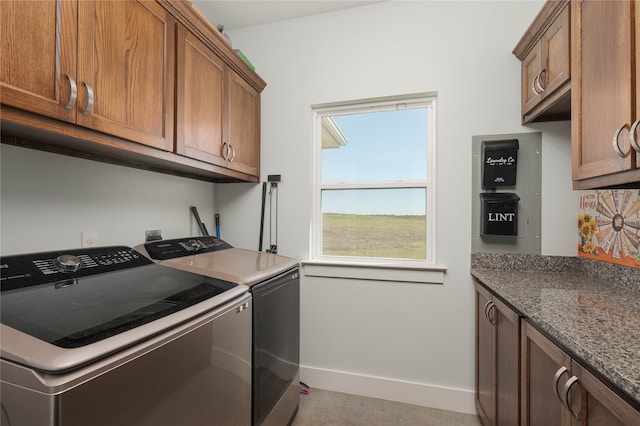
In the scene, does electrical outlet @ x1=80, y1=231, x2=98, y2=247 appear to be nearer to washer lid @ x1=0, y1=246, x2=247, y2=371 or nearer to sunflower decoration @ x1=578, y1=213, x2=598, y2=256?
washer lid @ x1=0, y1=246, x2=247, y2=371

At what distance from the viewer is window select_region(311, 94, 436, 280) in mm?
2078

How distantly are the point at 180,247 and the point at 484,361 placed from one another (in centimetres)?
195

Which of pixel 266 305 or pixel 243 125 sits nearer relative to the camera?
pixel 266 305

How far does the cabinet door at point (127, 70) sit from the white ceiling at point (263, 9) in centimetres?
91

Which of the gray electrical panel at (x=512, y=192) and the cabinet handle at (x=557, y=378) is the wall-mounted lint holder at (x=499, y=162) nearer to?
the gray electrical panel at (x=512, y=192)

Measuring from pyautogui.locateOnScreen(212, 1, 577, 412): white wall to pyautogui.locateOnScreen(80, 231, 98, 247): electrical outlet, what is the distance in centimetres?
108

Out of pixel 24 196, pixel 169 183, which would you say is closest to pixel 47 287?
pixel 24 196

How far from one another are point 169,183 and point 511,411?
2317 mm

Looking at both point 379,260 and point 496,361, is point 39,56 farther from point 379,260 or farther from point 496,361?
point 496,361

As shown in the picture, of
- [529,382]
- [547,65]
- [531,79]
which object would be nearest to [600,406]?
[529,382]

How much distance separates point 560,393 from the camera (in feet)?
2.75

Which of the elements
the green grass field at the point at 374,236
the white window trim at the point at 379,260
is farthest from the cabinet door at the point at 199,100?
the green grass field at the point at 374,236

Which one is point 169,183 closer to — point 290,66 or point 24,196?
point 24,196

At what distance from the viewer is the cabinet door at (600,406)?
0.61 meters
